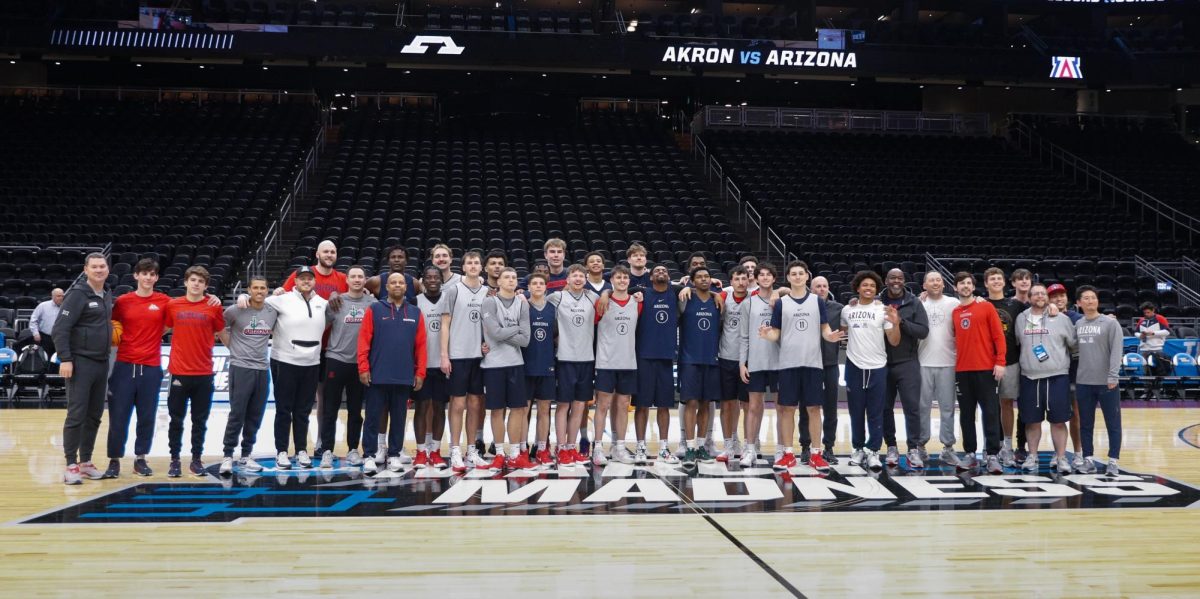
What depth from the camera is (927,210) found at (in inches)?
787

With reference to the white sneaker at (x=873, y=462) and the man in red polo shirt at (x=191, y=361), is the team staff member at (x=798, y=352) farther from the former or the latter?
the man in red polo shirt at (x=191, y=361)

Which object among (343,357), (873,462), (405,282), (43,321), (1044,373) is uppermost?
(405,282)

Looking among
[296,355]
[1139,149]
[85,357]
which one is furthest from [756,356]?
[1139,149]

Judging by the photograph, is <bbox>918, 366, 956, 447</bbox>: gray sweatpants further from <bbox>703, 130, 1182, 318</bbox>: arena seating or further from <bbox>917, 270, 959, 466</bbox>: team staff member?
<bbox>703, 130, 1182, 318</bbox>: arena seating

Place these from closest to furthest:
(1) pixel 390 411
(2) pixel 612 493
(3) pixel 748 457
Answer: (2) pixel 612 493 < (1) pixel 390 411 < (3) pixel 748 457

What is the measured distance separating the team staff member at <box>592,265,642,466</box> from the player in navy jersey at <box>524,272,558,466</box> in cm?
37

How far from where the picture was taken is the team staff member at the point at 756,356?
298 inches

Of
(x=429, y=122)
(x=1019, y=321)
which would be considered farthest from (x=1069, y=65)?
(x=1019, y=321)

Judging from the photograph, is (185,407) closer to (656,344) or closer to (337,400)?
(337,400)

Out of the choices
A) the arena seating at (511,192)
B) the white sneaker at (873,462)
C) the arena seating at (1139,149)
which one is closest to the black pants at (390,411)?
the white sneaker at (873,462)

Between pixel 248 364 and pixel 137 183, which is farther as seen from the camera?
pixel 137 183

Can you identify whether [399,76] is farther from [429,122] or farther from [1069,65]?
Result: [1069,65]

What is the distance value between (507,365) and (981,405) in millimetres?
3642

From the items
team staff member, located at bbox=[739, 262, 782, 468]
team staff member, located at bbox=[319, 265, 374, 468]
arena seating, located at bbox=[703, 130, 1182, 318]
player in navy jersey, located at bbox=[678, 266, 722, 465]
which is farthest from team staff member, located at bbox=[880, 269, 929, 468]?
arena seating, located at bbox=[703, 130, 1182, 318]
